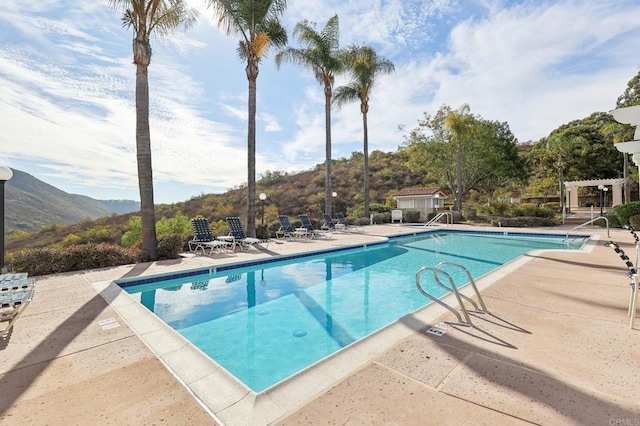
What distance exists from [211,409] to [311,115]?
71.1 ft

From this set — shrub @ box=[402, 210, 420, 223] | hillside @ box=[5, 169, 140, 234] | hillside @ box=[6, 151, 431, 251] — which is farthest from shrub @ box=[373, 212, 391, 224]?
hillside @ box=[5, 169, 140, 234]

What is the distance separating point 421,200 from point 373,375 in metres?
22.5

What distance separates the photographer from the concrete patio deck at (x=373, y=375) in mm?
2053

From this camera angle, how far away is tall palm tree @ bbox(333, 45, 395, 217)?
19.3 meters

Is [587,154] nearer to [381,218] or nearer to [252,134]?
[381,218]

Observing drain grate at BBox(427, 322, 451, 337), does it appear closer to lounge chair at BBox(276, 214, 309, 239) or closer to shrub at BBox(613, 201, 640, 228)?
lounge chair at BBox(276, 214, 309, 239)

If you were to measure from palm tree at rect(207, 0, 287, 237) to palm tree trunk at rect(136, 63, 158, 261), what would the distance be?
387 centimetres

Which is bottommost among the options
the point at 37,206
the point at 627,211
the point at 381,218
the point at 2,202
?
the point at 381,218

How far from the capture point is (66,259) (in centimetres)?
706

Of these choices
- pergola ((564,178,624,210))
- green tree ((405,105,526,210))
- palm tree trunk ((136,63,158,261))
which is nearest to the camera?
palm tree trunk ((136,63,158,261))

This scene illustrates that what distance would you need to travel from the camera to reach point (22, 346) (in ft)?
10.4

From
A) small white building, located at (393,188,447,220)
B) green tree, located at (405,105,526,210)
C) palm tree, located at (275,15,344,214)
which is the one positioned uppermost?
palm tree, located at (275,15,344,214)

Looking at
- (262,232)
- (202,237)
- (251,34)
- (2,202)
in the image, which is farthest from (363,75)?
(2,202)

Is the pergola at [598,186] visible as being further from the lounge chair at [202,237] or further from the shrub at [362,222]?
the lounge chair at [202,237]
